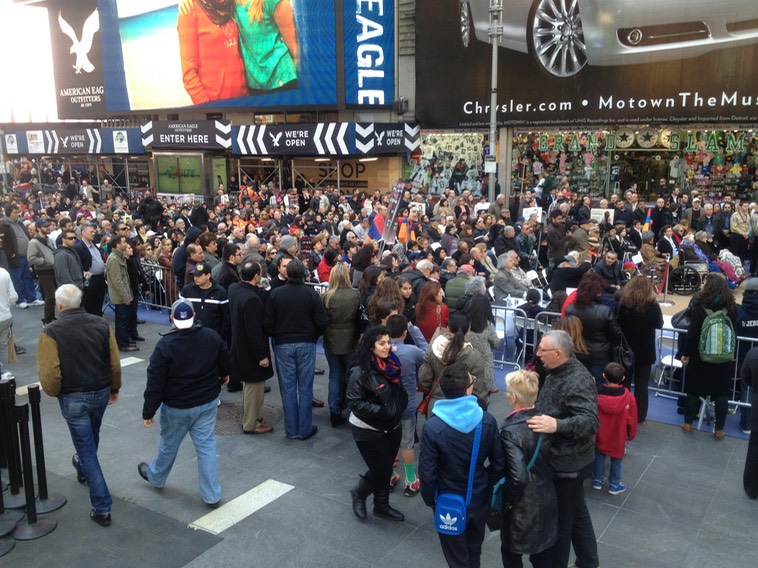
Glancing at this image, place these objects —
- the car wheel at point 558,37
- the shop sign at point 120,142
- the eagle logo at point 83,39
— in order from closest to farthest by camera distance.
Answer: the car wheel at point 558,37, the shop sign at point 120,142, the eagle logo at point 83,39

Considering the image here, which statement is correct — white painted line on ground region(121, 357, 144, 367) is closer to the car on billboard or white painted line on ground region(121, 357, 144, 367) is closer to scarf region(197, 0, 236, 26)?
the car on billboard

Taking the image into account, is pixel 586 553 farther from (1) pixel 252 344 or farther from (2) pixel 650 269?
(2) pixel 650 269

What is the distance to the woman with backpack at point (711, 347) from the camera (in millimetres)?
6848

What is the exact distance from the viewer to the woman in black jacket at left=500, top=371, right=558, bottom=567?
13.1 feet

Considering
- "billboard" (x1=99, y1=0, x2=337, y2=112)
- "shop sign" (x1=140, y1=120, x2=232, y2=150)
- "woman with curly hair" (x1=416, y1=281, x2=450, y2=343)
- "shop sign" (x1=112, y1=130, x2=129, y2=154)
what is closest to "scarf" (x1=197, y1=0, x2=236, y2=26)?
"billboard" (x1=99, y1=0, x2=337, y2=112)

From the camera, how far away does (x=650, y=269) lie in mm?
13016

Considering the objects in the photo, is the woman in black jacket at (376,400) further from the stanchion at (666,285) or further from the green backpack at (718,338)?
the stanchion at (666,285)

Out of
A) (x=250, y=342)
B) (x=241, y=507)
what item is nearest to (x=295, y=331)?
(x=250, y=342)

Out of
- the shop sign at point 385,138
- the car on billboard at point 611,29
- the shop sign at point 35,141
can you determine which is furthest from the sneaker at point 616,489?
the shop sign at point 35,141

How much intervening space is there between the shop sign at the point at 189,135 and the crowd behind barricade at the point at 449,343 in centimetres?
1453

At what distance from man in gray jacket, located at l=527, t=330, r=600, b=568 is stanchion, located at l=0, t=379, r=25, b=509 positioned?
4.38m

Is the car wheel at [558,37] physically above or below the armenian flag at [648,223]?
above

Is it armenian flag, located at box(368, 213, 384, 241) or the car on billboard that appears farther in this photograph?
the car on billboard

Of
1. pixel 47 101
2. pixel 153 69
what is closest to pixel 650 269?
pixel 153 69
